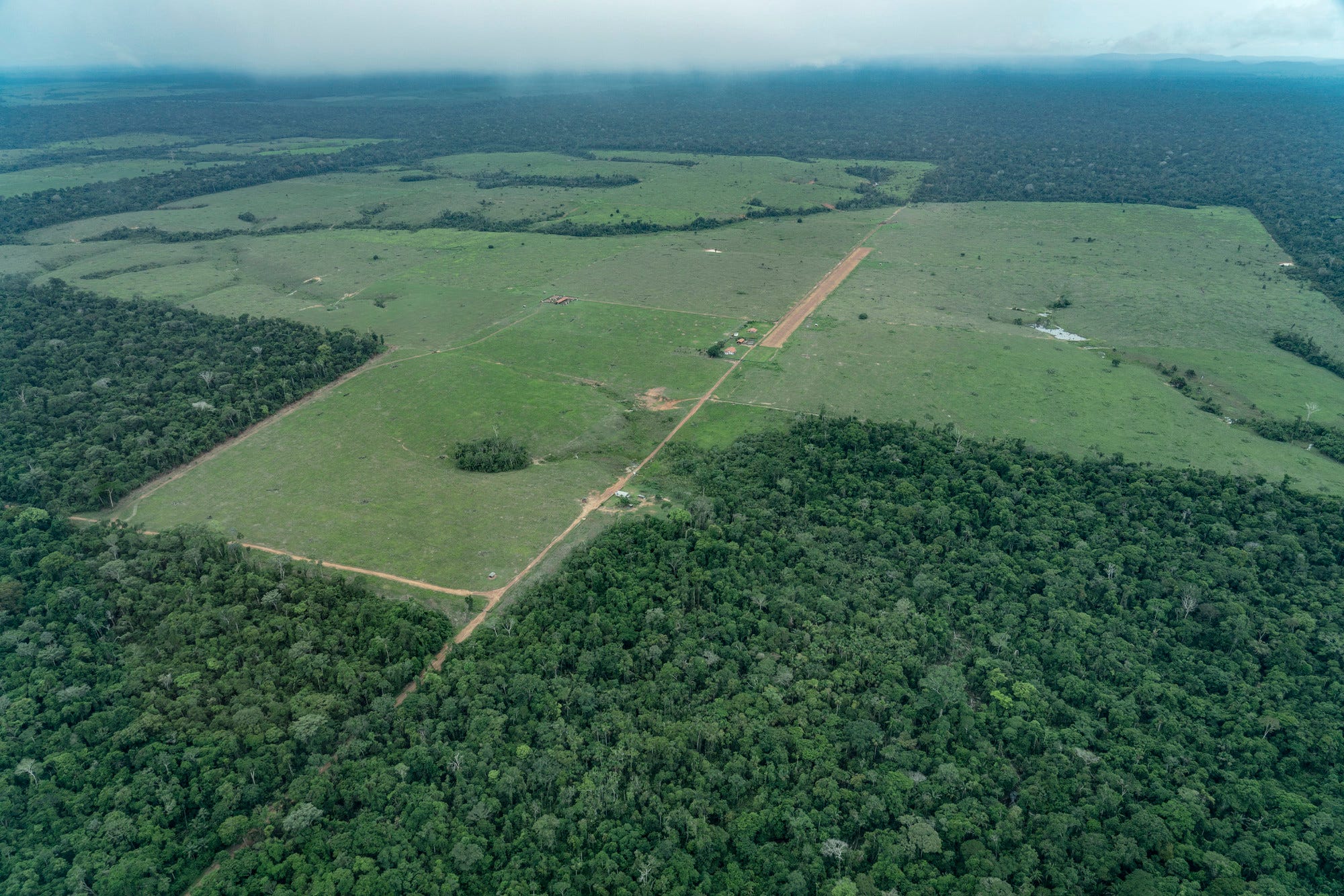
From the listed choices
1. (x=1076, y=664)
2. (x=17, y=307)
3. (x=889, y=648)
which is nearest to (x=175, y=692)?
(x=889, y=648)

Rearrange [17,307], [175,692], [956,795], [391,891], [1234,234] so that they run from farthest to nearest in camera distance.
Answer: [1234,234], [17,307], [175,692], [956,795], [391,891]

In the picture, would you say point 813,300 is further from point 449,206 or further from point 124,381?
point 449,206

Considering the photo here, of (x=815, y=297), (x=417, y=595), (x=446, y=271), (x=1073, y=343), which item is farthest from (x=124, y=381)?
(x=1073, y=343)

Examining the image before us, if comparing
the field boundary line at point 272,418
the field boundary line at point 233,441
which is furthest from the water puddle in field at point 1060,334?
the field boundary line at point 233,441

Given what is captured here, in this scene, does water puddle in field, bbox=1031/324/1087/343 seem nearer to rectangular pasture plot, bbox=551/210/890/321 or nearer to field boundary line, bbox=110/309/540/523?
rectangular pasture plot, bbox=551/210/890/321

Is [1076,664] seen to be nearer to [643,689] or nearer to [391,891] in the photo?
[643,689]

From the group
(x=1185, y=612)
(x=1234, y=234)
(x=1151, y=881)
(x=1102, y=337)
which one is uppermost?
(x=1234, y=234)

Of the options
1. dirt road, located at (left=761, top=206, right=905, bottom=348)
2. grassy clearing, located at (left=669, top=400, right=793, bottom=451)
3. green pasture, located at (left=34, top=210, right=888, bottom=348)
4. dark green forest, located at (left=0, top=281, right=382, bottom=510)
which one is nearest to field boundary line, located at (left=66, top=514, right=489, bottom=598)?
dark green forest, located at (left=0, top=281, right=382, bottom=510)
